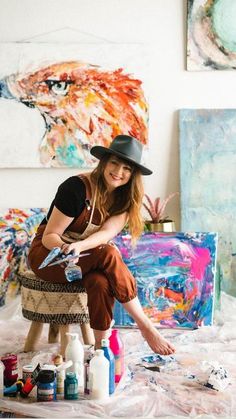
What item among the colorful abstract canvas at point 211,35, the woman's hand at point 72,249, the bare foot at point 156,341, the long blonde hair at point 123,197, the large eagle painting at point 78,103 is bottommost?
the bare foot at point 156,341

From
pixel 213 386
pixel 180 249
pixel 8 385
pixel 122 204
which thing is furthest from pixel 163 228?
pixel 8 385

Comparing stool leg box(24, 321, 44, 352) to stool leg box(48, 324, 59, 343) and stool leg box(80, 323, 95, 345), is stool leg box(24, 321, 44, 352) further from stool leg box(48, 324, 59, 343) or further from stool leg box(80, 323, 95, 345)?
stool leg box(80, 323, 95, 345)

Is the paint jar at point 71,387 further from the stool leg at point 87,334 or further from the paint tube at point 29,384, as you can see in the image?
the stool leg at point 87,334

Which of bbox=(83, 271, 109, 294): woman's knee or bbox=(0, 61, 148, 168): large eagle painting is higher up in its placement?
bbox=(0, 61, 148, 168): large eagle painting

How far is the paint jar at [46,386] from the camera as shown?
242 cm

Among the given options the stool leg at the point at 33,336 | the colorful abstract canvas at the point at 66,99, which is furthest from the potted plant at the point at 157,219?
the stool leg at the point at 33,336

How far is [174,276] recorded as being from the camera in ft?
12.1

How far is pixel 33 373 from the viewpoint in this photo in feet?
8.19

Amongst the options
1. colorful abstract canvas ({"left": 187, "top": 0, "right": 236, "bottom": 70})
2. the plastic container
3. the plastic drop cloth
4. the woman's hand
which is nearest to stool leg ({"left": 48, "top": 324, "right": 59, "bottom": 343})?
the plastic drop cloth

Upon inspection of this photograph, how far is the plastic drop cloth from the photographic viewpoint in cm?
239

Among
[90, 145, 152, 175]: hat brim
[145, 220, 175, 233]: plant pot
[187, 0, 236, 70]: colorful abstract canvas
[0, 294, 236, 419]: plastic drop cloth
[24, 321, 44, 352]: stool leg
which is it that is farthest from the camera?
[187, 0, 236, 70]: colorful abstract canvas

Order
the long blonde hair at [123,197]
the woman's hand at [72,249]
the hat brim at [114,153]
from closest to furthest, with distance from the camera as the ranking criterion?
1. the woman's hand at [72,249]
2. the hat brim at [114,153]
3. the long blonde hair at [123,197]

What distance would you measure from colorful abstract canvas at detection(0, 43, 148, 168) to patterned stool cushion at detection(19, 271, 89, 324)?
4.28 feet

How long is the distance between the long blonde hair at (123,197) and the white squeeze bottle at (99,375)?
80 cm
